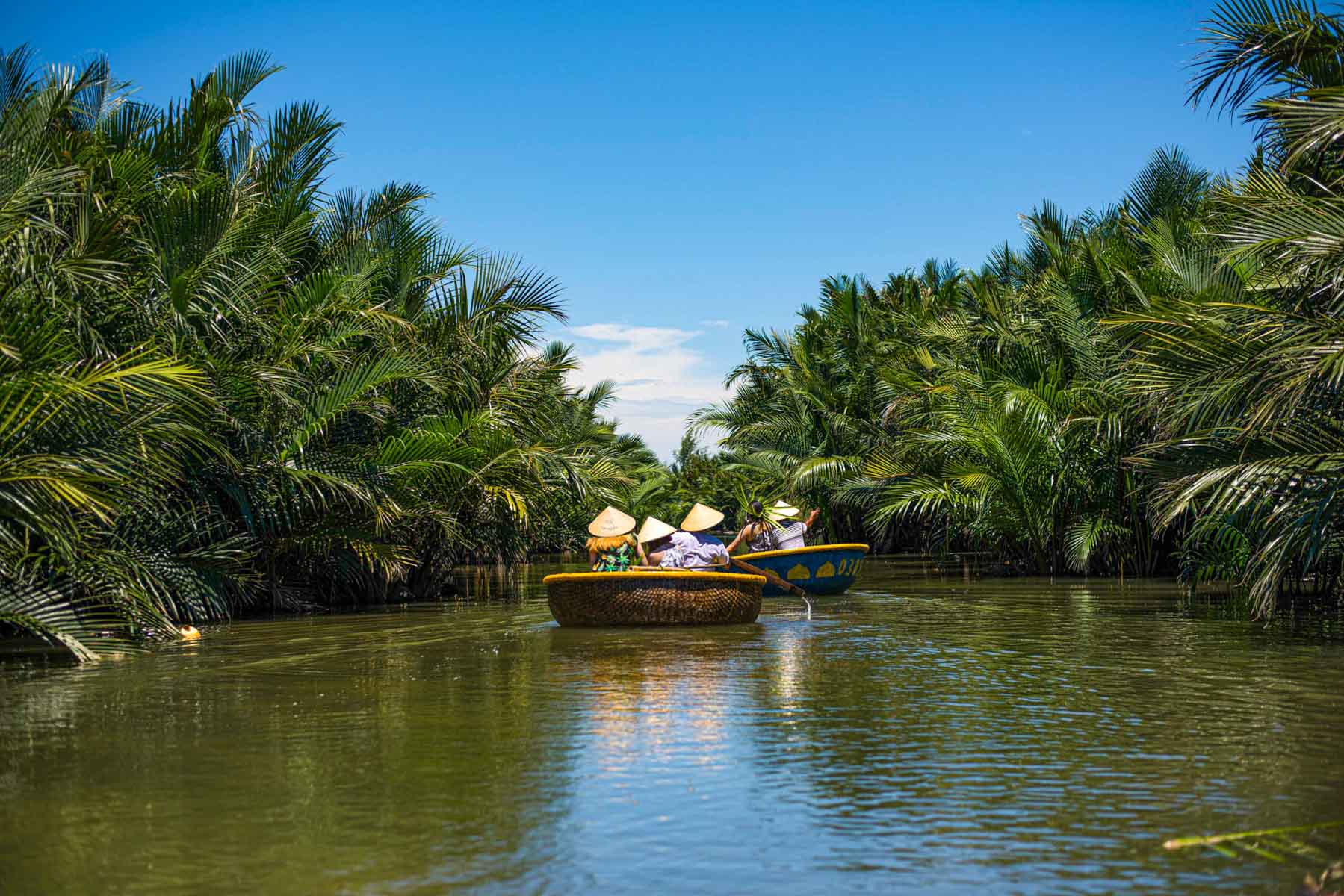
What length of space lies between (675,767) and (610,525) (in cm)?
913

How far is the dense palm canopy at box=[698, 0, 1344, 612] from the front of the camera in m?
11.6

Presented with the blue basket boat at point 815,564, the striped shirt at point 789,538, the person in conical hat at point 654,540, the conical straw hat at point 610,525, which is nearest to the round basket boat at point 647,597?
the conical straw hat at point 610,525

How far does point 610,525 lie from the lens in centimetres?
1588

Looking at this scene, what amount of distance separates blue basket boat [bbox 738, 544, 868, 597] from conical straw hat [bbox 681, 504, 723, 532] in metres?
2.43

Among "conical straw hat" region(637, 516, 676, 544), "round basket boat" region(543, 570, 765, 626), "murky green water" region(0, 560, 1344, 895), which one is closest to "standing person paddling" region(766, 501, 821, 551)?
"conical straw hat" region(637, 516, 676, 544)

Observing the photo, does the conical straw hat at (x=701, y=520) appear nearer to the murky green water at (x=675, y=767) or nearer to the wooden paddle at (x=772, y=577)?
the wooden paddle at (x=772, y=577)

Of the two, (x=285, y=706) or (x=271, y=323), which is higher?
(x=271, y=323)

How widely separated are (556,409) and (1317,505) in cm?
1700

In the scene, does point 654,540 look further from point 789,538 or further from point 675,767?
point 675,767

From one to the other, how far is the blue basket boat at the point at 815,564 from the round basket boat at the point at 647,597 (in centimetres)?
387

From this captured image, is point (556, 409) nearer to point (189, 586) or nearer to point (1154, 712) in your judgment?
point (189, 586)

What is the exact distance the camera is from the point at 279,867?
16.4ft

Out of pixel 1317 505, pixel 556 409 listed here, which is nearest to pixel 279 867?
pixel 1317 505

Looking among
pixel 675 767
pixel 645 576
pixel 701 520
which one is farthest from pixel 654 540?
pixel 675 767
